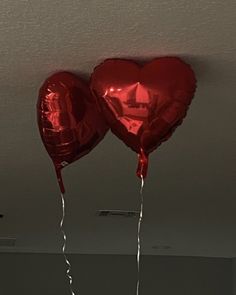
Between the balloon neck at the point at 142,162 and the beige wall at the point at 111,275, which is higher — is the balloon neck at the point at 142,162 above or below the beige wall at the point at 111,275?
above

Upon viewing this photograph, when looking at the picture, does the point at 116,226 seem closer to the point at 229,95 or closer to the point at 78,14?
the point at 229,95

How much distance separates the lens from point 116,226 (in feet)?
12.0

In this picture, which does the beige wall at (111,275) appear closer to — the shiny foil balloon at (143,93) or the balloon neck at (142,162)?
the balloon neck at (142,162)

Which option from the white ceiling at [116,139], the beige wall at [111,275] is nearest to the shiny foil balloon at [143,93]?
the white ceiling at [116,139]

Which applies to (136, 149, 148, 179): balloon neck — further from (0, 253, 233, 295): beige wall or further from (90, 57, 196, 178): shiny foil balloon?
(0, 253, 233, 295): beige wall

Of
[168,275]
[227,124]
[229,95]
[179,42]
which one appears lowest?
[168,275]

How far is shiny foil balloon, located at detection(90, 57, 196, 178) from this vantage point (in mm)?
1470

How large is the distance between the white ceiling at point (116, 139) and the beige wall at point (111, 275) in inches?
46.5

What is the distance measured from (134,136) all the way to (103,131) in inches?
7.1

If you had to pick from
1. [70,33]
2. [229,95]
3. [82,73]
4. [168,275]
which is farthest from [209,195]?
[168,275]

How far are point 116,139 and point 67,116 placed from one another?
0.49m

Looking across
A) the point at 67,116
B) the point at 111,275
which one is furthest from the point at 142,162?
the point at 111,275

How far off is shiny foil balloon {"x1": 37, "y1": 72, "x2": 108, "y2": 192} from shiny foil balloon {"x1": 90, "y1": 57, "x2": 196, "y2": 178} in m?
0.08

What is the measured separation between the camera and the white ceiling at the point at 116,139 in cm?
136
